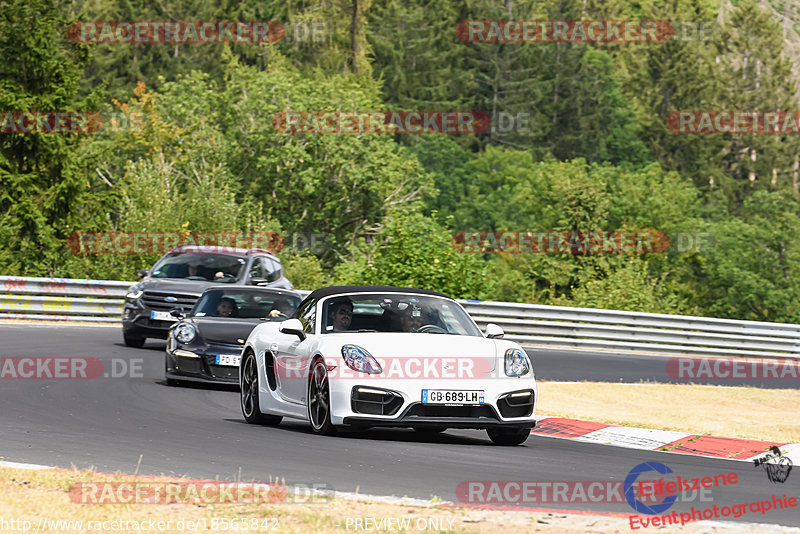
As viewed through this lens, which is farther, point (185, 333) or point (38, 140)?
point (38, 140)

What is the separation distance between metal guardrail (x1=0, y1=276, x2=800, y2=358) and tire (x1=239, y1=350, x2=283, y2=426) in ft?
45.6

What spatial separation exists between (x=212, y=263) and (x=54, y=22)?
17033 mm

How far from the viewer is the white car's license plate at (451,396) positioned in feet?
35.7

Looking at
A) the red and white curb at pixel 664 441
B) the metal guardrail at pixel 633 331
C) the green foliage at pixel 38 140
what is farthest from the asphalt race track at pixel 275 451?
the green foliage at pixel 38 140

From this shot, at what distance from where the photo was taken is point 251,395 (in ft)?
42.5

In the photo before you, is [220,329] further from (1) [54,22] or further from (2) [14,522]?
(1) [54,22]

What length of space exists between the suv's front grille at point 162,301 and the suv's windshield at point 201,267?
0.98 meters

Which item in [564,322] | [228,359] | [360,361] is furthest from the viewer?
[564,322]

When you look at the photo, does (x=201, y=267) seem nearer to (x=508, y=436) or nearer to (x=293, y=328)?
(x=293, y=328)

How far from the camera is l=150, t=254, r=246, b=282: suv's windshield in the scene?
22.7m

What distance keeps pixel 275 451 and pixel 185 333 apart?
6410mm

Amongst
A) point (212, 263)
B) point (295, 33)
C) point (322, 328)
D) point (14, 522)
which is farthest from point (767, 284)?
point (14, 522)

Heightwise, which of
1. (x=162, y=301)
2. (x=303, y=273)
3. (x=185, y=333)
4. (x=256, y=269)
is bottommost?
(x=303, y=273)

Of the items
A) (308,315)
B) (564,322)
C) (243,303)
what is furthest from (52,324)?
(308,315)
